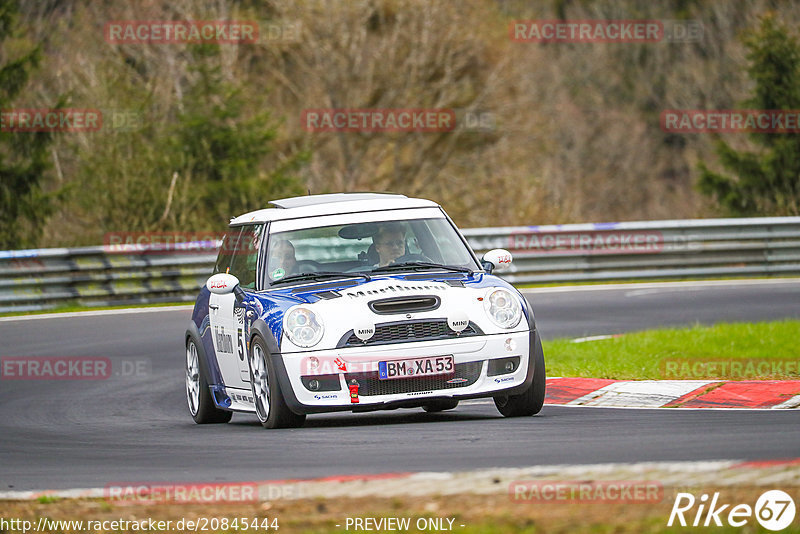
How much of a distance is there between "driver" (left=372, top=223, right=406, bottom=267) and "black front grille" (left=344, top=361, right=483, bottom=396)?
131cm

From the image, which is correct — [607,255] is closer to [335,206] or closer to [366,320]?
[335,206]

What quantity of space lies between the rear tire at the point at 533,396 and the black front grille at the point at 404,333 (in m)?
0.71

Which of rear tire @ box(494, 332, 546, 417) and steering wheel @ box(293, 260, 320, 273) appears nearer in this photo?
rear tire @ box(494, 332, 546, 417)

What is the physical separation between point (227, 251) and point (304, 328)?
2355 millimetres

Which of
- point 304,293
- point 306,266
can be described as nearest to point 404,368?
point 304,293

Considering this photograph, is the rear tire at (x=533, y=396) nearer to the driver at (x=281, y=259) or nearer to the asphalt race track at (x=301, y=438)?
the asphalt race track at (x=301, y=438)

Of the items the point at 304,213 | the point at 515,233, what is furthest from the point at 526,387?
the point at 515,233

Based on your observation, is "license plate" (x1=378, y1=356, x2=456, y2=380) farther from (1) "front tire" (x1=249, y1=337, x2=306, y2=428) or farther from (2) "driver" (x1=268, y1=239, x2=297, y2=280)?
(2) "driver" (x1=268, y1=239, x2=297, y2=280)

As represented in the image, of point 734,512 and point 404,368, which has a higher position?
point 734,512

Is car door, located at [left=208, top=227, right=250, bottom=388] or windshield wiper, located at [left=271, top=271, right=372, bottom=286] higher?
windshield wiper, located at [left=271, top=271, right=372, bottom=286]

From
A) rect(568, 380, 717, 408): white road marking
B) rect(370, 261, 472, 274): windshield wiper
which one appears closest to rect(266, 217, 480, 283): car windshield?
rect(370, 261, 472, 274): windshield wiper

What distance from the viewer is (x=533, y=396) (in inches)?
373

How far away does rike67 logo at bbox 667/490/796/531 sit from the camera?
5.26 meters

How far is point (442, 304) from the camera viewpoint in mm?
9164
